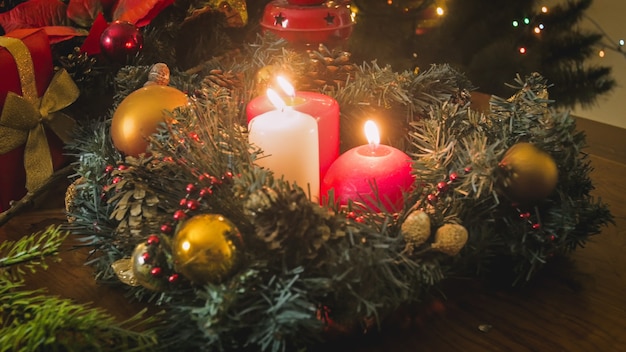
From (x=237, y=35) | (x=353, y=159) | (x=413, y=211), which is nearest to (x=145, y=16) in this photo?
(x=237, y=35)

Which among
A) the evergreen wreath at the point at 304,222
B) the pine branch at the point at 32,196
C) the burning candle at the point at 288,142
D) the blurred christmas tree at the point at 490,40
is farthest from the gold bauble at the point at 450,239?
the blurred christmas tree at the point at 490,40

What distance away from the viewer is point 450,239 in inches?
20.9

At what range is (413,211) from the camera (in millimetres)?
564

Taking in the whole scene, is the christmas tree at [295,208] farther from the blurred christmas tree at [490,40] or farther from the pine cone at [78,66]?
the blurred christmas tree at [490,40]

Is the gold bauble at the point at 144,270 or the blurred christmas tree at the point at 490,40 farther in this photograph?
the blurred christmas tree at the point at 490,40

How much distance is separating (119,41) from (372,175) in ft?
1.26

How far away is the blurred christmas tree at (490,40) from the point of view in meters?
1.42

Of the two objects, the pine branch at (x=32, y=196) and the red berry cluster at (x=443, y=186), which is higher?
the red berry cluster at (x=443, y=186)

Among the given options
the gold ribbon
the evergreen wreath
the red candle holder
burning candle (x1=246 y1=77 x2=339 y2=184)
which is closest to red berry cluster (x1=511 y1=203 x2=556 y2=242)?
the evergreen wreath

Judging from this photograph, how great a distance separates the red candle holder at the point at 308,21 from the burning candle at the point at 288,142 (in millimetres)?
300

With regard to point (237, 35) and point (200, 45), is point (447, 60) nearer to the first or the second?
point (237, 35)

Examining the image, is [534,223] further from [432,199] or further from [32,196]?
[32,196]

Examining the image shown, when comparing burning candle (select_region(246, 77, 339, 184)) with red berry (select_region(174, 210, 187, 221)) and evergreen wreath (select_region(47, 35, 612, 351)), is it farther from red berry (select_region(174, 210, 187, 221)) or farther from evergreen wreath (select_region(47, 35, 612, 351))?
red berry (select_region(174, 210, 187, 221))

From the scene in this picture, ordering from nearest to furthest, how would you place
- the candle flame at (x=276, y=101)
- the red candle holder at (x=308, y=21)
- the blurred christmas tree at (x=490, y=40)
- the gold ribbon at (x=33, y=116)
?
the candle flame at (x=276, y=101)
the gold ribbon at (x=33, y=116)
the red candle holder at (x=308, y=21)
the blurred christmas tree at (x=490, y=40)
